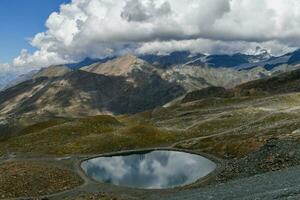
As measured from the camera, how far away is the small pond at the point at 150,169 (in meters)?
89.5

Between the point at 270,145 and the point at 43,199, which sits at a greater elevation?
the point at 270,145

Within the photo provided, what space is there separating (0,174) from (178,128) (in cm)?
8848

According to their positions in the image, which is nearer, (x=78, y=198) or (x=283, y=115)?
(x=78, y=198)

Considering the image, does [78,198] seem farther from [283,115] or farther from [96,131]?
[283,115]

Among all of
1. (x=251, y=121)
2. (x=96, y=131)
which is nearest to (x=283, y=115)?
(x=251, y=121)

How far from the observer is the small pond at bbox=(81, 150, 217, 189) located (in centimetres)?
8950

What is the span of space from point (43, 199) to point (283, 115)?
112 m

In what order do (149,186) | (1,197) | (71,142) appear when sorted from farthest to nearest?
(71,142)
(149,186)
(1,197)

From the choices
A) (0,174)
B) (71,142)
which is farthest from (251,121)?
(0,174)

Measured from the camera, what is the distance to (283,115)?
165 meters

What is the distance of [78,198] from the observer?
72625 mm

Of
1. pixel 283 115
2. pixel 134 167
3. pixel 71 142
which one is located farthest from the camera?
pixel 283 115

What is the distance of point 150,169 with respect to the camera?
340 ft

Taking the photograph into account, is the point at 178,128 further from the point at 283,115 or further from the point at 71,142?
the point at 71,142
